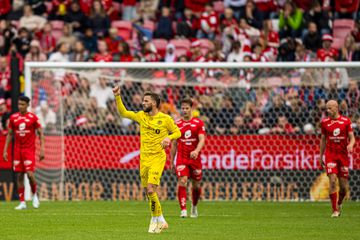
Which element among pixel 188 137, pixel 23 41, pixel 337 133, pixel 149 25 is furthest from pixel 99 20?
pixel 337 133

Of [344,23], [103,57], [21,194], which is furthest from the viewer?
[344,23]

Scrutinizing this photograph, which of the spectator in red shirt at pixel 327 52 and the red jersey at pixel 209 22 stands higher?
the red jersey at pixel 209 22

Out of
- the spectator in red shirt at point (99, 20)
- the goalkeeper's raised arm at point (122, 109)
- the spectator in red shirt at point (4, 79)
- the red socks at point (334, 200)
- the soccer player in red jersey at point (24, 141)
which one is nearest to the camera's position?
the goalkeeper's raised arm at point (122, 109)

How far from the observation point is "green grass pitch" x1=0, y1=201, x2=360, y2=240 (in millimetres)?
14570

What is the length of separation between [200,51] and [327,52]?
3340mm

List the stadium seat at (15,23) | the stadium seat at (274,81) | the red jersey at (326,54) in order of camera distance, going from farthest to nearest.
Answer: the stadium seat at (15,23), the red jersey at (326,54), the stadium seat at (274,81)

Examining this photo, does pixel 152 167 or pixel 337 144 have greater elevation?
pixel 152 167

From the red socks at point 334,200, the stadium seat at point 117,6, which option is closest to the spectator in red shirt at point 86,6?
the stadium seat at point 117,6

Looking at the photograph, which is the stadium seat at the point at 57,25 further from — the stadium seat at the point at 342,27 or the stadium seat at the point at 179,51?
the stadium seat at the point at 342,27

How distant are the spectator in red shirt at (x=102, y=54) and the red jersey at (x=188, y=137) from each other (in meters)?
8.57

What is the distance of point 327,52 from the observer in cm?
2631

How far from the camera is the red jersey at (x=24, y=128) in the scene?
20672 millimetres

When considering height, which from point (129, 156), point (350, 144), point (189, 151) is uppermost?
point (350, 144)

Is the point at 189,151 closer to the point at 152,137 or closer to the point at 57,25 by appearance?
the point at 152,137
